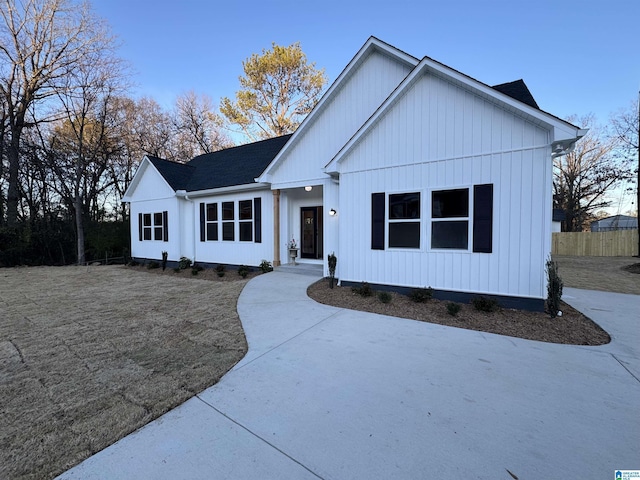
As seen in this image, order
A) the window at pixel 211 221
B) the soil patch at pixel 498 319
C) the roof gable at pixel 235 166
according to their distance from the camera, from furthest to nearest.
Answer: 1. the window at pixel 211 221
2. the roof gable at pixel 235 166
3. the soil patch at pixel 498 319

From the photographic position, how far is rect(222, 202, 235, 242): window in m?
10.8

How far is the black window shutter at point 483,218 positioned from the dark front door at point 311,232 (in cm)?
537

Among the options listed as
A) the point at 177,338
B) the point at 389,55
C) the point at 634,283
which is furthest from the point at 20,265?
the point at 634,283

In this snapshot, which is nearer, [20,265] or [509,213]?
[509,213]

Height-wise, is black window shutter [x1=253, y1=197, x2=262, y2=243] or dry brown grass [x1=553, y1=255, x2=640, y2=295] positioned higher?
black window shutter [x1=253, y1=197, x2=262, y2=243]

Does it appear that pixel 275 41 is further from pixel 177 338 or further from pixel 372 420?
pixel 372 420

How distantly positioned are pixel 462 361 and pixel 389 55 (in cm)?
771

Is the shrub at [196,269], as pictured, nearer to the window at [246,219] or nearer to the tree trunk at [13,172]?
the window at [246,219]

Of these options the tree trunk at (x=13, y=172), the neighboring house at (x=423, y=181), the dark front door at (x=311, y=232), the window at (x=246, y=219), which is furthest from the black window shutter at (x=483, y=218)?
the tree trunk at (x=13, y=172)

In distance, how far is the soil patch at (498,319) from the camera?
4.41 m

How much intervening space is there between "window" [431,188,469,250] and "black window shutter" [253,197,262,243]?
5.98m

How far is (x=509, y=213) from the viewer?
5418mm

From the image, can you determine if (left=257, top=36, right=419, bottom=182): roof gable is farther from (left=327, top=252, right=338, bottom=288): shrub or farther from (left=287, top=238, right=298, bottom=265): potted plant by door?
(left=327, top=252, right=338, bottom=288): shrub

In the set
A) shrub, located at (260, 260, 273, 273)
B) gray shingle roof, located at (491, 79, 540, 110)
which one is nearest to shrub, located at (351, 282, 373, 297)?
shrub, located at (260, 260, 273, 273)
